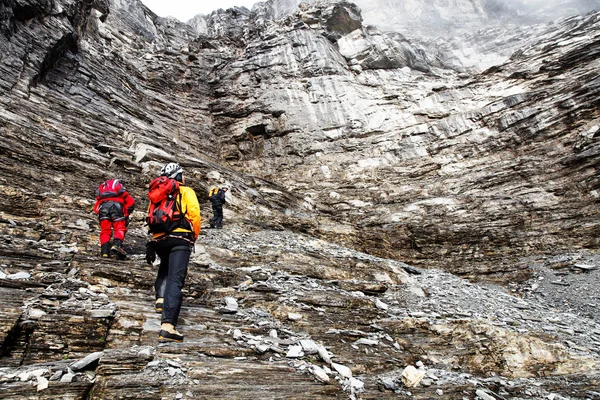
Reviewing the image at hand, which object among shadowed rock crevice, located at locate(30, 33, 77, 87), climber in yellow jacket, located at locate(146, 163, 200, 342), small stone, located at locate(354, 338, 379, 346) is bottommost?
small stone, located at locate(354, 338, 379, 346)

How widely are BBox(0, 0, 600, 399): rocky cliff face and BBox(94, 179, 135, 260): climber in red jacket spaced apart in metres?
0.61

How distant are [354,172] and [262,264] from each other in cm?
1745

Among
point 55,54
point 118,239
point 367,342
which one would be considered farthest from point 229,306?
point 55,54

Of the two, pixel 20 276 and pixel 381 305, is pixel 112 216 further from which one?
pixel 381 305

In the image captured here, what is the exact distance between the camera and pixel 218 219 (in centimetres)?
1507

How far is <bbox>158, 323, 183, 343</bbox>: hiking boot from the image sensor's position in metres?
4.83

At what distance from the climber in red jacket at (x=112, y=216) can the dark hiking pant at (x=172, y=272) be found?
343 centimetres

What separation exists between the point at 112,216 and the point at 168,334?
191 inches

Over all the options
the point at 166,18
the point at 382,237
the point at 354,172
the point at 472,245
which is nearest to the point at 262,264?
the point at 382,237

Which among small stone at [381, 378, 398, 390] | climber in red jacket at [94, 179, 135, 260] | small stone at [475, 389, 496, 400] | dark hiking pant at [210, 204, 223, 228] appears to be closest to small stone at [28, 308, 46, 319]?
climber in red jacket at [94, 179, 135, 260]

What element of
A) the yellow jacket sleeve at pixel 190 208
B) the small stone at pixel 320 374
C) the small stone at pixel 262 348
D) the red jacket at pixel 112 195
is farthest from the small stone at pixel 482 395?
the red jacket at pixel 112 195

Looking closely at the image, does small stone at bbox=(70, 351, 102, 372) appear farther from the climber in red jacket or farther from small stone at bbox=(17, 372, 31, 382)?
the climber in red jacket

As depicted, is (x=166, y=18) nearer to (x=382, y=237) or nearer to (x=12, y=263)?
(x=382, y=237)

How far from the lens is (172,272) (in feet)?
17.1
